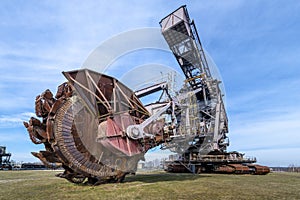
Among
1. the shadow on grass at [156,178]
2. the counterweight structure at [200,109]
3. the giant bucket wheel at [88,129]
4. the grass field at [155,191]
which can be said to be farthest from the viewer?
the counterweight structure at [200,109]

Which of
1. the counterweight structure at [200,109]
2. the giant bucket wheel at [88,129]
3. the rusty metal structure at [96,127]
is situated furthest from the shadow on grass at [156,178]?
the counterweight structure at [200,109]

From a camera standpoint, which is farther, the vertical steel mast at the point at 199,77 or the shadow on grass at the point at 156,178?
the vertical steel mast at the point at 199,77

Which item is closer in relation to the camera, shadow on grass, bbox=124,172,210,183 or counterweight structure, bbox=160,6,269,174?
shadow on grass, bbox=124,172,210,183

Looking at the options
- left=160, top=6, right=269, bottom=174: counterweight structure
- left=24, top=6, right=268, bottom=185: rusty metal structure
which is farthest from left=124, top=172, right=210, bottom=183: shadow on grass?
left=160, top=6, right=269, bottom=174: counterweight structure

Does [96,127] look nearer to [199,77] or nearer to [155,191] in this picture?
[155,191]

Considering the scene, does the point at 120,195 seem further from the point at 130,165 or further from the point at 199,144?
the point at 199,144

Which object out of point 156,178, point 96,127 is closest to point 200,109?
point 156,178

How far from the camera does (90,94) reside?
13.1 m

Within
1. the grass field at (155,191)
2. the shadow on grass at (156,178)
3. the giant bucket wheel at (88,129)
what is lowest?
the shadow on grass at (156,178)

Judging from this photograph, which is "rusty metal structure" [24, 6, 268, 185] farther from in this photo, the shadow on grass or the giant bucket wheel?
the shadow on grass

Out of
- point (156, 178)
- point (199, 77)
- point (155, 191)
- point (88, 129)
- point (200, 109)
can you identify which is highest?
point (199, 77)

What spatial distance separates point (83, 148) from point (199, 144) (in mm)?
18324

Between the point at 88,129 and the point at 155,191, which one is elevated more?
the point at 88,129

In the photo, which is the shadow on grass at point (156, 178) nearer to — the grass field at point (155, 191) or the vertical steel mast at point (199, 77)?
the grass field at point (155, 191)
